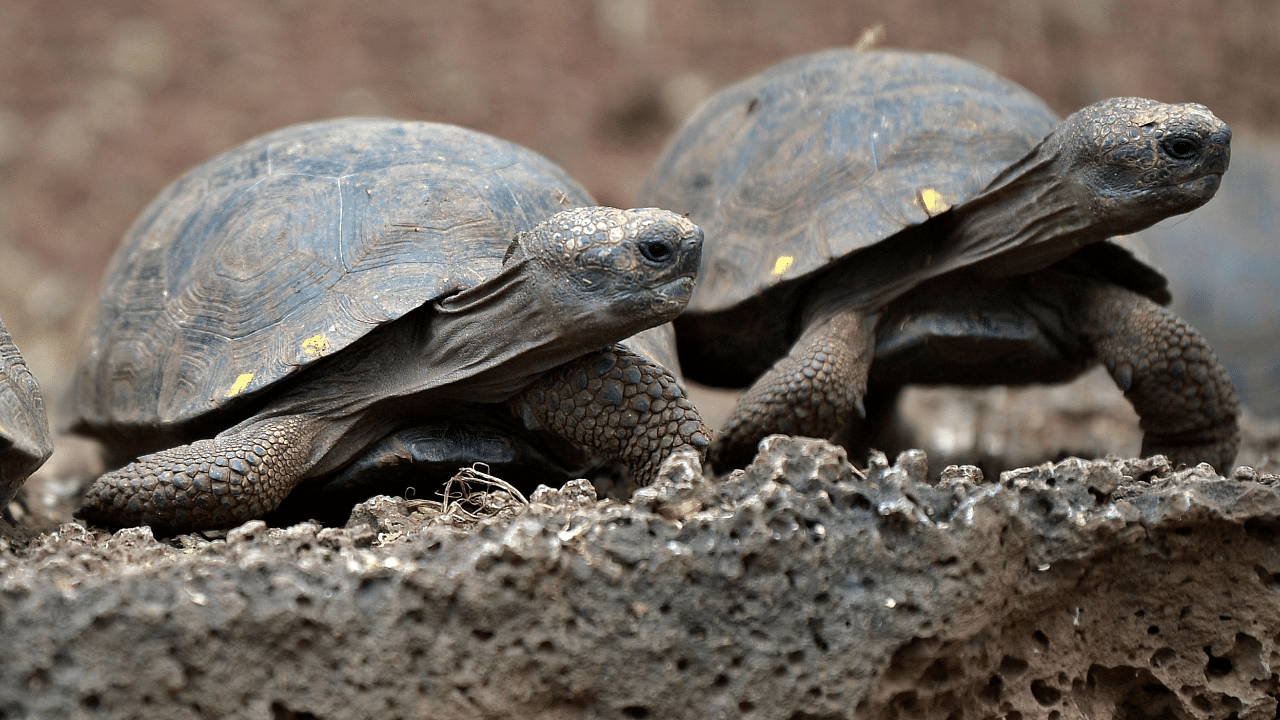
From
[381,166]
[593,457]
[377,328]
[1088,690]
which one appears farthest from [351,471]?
[1088,690]

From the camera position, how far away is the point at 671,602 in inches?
78.2

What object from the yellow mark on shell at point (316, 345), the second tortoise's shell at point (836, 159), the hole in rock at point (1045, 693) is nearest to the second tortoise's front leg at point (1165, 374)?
the second tortoise's shell at point (836, 159)

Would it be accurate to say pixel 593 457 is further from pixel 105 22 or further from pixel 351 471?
pixel 105 22

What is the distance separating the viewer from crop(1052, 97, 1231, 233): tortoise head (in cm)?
282

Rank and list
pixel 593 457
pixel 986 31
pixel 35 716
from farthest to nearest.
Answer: pixel 986 31
pixel 593 457
pixel 35 716

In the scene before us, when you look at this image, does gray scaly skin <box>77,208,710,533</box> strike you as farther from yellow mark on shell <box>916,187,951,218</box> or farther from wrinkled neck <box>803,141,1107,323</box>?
yellow mark on shell <box>916,187,951,218</box>

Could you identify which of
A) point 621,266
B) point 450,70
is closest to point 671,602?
point 621,266

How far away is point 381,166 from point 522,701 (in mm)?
1593

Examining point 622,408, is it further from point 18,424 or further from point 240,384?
point 18,424

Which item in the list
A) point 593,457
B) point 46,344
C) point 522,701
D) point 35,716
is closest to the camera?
point 35,716

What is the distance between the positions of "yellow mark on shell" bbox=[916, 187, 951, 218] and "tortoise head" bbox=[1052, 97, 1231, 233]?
13.6 inches

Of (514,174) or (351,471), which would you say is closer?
(351,471)

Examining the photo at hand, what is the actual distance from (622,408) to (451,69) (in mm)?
7167

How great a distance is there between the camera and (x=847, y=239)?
3217 mm
